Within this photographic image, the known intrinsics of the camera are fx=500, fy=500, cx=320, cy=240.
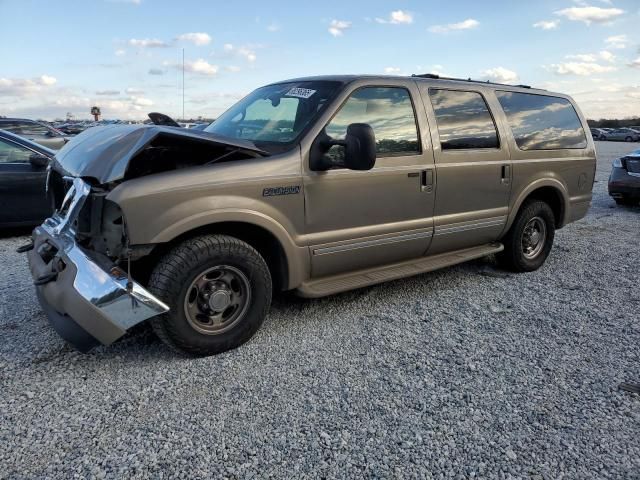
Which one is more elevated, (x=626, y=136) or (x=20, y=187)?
(x=626, y=136)

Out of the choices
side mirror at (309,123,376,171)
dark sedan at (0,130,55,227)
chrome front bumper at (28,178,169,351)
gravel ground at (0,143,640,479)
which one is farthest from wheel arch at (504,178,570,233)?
dark sedan at (0,130,55,227)

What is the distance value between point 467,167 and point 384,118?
0.98 m

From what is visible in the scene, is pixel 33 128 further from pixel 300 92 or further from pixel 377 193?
pixel 377 193

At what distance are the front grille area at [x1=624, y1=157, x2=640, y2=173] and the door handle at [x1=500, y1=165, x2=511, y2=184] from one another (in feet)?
20.9

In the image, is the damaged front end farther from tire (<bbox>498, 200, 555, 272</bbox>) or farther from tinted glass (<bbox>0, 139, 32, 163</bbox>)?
tinted glass (<bbox>0, 139, 32, 163</bbox>)

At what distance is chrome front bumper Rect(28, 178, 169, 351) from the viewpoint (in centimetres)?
282

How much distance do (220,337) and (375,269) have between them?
142cm

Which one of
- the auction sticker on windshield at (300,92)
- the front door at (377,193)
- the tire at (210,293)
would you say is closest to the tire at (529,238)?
the front door at (377,193)

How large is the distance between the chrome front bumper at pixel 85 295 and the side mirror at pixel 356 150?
142 centimetres

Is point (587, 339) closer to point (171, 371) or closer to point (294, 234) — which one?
point (294, 234)

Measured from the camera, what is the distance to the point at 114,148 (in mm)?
3125

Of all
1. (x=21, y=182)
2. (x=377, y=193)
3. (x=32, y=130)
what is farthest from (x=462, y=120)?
(x=32, y=130)

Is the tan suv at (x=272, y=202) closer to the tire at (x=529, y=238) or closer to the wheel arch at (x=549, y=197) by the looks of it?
the wheel arch at (x=549, y=197)

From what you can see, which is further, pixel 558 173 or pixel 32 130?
pixel 32 130
